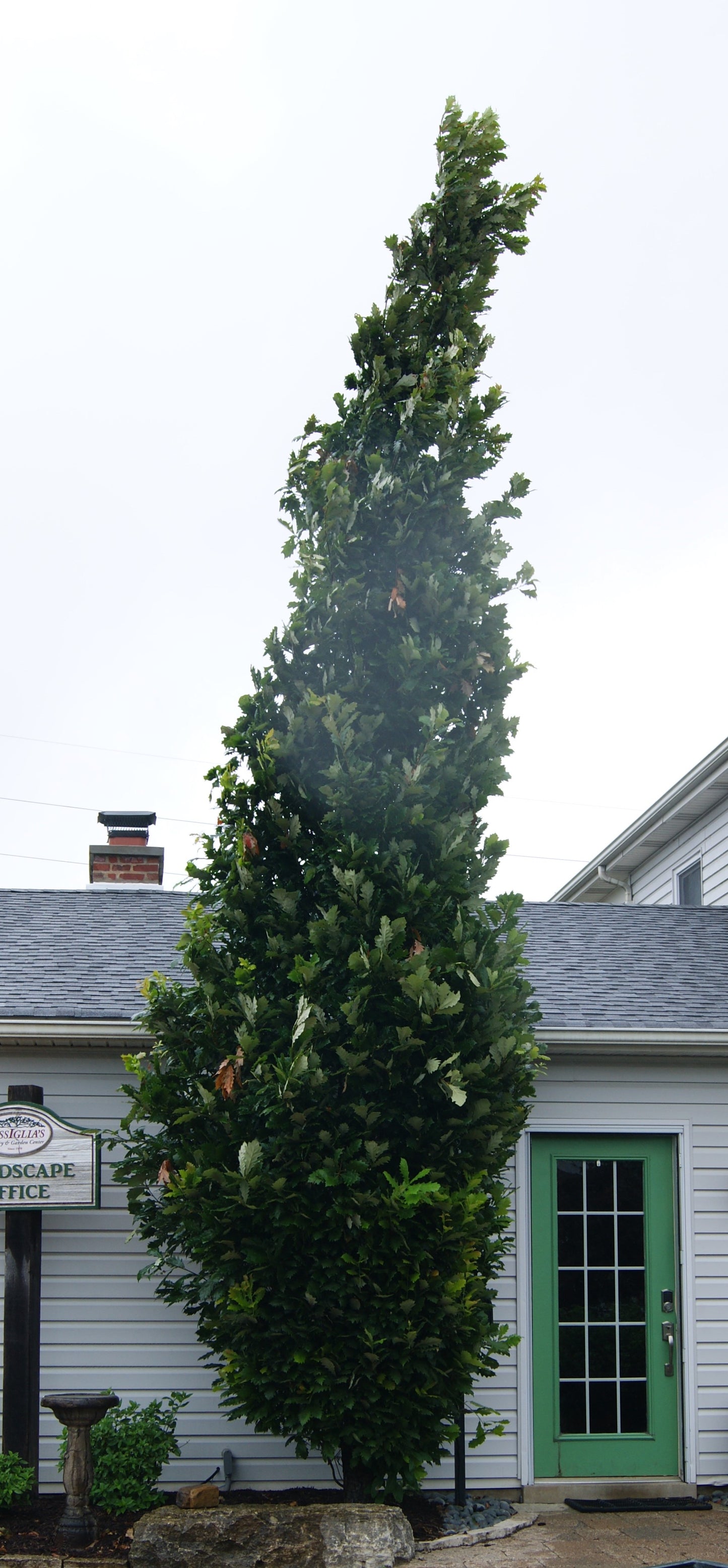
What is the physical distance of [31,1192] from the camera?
695cm

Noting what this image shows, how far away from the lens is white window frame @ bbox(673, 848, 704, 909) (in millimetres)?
12805

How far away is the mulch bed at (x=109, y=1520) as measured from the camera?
5.96m

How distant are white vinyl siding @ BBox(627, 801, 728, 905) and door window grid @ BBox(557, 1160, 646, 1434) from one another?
16.0ft

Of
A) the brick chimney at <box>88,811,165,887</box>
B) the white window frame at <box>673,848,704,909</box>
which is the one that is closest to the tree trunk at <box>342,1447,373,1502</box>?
the brick chimney at <box>88,811,165,887</box>

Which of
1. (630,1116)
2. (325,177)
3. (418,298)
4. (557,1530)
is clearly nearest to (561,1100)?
(630,1116)

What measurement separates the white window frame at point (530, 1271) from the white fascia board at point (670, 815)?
4.46 meters

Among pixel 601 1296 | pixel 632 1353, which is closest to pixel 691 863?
pixel 601 1296

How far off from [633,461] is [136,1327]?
1060 cm

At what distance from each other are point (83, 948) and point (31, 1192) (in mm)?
2334

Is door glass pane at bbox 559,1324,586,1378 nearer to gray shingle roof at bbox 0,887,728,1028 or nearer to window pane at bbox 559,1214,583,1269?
window pane at bbox 559,1214,583,1269

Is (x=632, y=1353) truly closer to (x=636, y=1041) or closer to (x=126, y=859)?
(x=636, y=1041)

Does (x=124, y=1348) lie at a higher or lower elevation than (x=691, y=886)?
lower

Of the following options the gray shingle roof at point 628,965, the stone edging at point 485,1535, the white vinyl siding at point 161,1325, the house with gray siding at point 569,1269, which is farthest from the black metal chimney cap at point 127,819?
the stone edging at point 485,1535

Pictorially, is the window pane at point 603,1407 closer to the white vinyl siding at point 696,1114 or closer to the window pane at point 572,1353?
the window pane at point 572,1353
